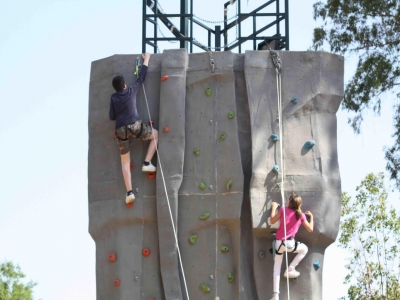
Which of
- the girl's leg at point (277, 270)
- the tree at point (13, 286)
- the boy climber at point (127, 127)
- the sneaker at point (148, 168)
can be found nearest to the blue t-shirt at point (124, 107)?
the boy climber at point (127, 127)

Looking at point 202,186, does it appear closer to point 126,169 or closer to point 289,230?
point 126,169

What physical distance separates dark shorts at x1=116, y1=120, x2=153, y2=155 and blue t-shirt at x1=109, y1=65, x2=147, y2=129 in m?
0.07

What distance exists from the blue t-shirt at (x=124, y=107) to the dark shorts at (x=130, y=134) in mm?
67

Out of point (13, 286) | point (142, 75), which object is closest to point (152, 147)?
point (142, 75)

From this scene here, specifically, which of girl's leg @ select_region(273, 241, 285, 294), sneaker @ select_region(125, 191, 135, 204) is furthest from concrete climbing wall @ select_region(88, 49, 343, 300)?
girl's leg @ select_region(273, 241, 285, 294)

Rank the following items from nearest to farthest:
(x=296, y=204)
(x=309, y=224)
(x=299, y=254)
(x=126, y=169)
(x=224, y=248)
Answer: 1. (x=296, y=204)
2. (x=309, y=224)
3. (x=299, y=254)
4. (x=224, y=248)
5. (x=126, y=169)

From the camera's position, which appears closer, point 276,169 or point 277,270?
point 277,270

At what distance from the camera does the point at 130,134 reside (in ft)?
43.9

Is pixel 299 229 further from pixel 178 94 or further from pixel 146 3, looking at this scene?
pixel 146 3

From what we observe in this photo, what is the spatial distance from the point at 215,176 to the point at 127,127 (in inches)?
53.9

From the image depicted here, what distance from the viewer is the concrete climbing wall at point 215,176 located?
13367mm

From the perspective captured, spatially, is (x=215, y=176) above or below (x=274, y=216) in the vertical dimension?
above

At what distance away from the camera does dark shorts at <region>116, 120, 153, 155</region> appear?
13.4 m

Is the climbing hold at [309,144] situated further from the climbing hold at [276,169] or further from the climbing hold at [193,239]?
the climbing hold at [193,239]
